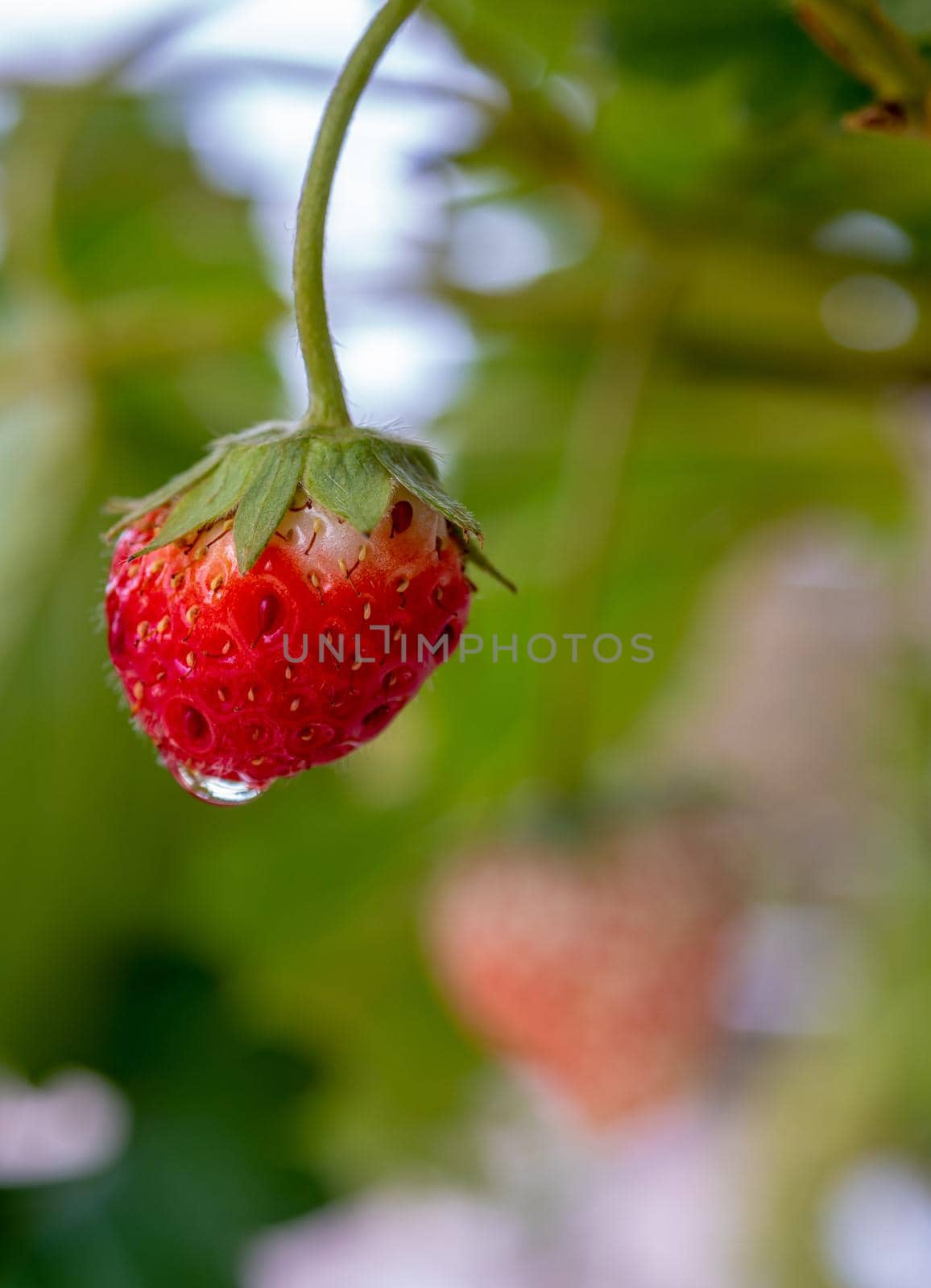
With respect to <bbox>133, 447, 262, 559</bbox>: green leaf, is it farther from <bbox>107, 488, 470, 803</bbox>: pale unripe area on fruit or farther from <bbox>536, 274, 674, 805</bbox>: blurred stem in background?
<bbox>536, 274, 674, 805</bbox>: blurred stem in background

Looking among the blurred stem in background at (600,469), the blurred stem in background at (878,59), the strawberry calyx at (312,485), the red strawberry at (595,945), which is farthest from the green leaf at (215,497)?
the red strawberry at (595,945)

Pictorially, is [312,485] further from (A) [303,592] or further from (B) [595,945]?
→ (B) [595,945]

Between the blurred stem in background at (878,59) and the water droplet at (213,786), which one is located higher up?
the blurred stem in background at (878,59)

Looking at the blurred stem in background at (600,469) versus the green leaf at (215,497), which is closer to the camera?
the green leaf at (215,497)

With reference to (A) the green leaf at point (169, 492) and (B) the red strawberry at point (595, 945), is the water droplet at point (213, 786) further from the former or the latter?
(B) the red strawberry at point (595, 945)

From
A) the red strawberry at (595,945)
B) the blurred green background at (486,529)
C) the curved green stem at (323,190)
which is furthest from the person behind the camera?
the red strawberry at (595,945)

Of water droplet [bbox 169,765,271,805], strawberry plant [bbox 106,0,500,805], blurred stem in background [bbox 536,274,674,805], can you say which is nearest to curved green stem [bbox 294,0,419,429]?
strawberry plant [bbox 106,0,500,805]

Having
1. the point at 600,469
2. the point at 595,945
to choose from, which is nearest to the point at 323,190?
the point at 600,469
